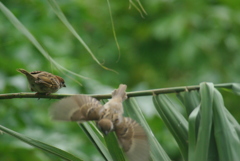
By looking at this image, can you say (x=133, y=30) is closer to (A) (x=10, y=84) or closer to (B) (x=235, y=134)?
(A) (x=10, y=84)

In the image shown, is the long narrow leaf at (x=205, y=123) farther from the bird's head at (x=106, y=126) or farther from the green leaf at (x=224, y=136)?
the bird's head at (x=106, y=126)

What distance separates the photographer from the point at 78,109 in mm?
1843

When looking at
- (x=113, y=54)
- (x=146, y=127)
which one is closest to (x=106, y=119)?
(x=146, y=127)

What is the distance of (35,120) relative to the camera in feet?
12.5

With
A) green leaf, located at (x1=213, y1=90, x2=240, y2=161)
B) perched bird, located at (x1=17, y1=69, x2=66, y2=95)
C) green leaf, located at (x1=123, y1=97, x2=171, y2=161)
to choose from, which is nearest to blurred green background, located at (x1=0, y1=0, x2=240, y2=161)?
perched bird, located at (x1=17, y1=69, x2=66, y2=95)

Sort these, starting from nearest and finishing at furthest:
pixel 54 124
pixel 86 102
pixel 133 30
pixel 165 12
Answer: pixel 86 102 < pixel 54 124 < pixel 165 12 < pixel 133 30

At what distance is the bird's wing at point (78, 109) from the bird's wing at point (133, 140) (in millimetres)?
108

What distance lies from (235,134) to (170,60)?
442 centimetres

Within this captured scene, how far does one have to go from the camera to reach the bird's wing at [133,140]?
1.74m

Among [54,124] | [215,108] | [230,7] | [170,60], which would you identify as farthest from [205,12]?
[215,108]

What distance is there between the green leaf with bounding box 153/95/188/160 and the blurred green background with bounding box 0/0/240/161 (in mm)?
1436

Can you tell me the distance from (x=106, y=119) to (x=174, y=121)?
10.7 inches

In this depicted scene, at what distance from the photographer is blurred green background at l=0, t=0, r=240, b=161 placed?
360cm

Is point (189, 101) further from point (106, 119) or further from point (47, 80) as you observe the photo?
point (47, 80)
